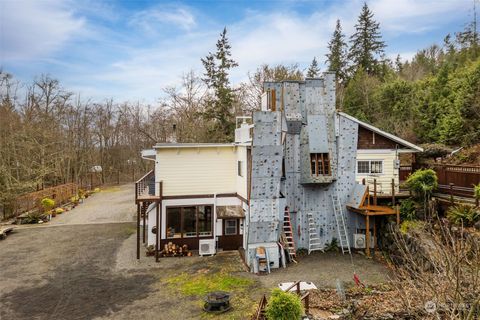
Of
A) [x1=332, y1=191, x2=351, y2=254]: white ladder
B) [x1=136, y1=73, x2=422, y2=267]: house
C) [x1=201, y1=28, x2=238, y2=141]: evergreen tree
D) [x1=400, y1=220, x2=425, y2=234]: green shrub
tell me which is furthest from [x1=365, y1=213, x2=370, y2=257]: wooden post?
[x1=201, y1=28, x2=238, y2=141]: evergreen tree

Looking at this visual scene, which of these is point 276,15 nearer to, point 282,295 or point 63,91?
point 282,295

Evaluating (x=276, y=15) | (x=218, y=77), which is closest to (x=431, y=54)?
(x=218, y=77)

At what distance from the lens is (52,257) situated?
15.0 metres

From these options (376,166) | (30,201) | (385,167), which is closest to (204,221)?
(376,166)

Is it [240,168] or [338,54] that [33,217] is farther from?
[338,54]

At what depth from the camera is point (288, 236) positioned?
15008mm

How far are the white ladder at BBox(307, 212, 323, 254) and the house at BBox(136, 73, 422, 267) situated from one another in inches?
2.0

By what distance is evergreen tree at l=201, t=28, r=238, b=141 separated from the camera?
31.3m

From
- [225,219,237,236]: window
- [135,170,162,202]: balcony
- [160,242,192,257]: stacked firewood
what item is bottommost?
[160,242,192,257]: stacked firewood

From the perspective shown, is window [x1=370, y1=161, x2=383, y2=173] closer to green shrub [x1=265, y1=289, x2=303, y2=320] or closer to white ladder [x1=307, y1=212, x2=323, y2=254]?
white ladder [x1=307, y1=212, x2=323, y2=254]

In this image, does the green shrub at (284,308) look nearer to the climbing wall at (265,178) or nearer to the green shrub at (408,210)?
the climbing wall at (265,178)

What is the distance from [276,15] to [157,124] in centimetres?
3027

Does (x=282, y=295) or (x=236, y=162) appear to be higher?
(x=236, y=162)

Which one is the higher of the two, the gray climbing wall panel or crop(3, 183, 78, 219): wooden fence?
the gray climbing wall panel
